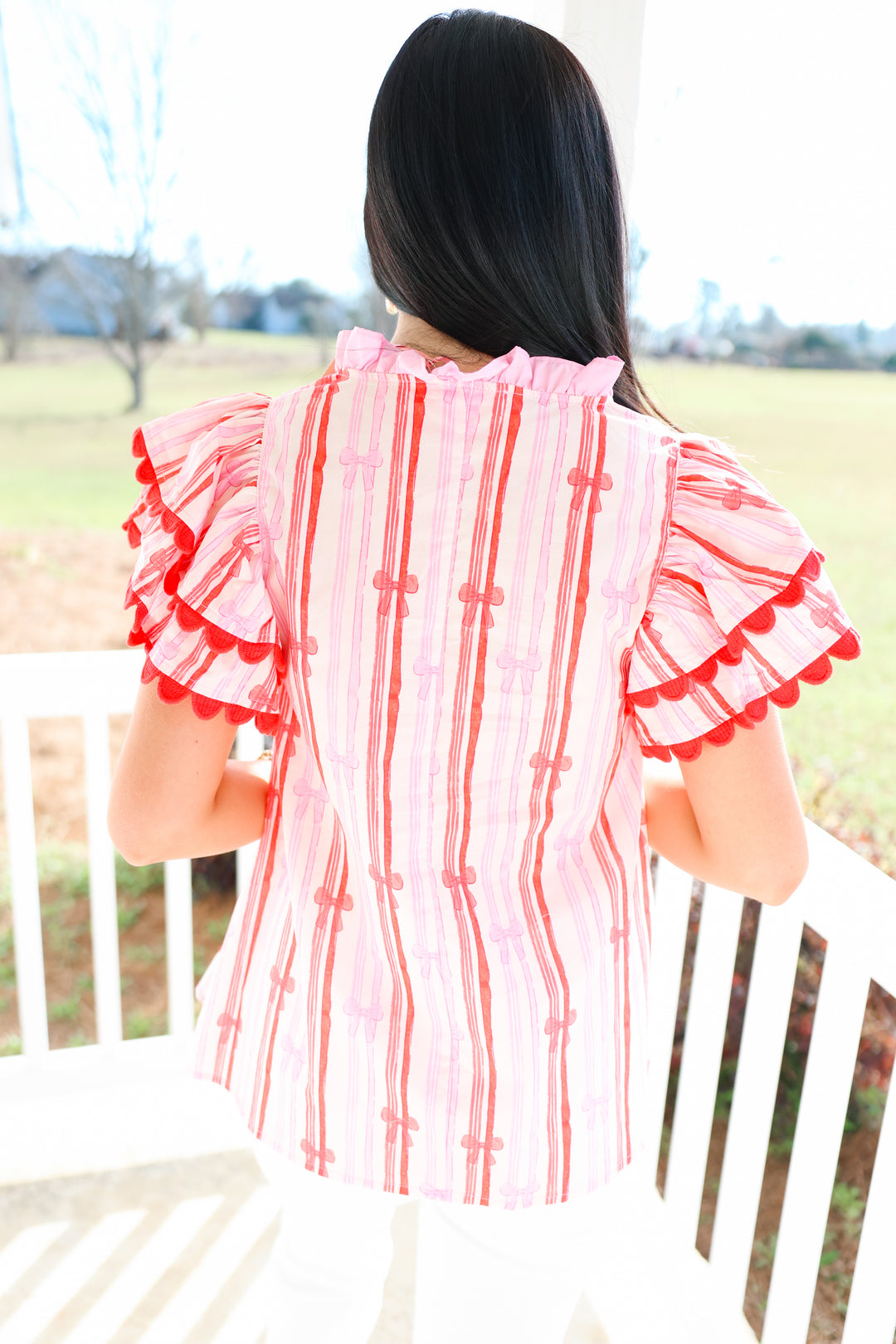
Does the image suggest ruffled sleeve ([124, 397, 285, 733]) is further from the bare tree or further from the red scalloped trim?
the bare tree

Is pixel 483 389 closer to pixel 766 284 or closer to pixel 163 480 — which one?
pixel 163 480

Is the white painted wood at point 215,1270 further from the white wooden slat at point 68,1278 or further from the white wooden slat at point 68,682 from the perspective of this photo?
the white wooden slat at point 68,682

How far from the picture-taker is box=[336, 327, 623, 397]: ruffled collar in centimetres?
65

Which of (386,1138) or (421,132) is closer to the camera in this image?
(421,132)

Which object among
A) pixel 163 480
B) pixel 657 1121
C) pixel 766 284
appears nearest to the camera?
pixel 163 480

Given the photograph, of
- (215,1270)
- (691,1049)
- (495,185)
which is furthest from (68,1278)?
(495,185)

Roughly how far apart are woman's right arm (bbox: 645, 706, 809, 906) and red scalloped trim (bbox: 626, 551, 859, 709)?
0.05 meters

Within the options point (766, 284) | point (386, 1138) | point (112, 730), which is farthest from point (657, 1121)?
point (112, 730)

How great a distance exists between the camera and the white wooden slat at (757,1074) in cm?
124

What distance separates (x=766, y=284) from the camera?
132 inches

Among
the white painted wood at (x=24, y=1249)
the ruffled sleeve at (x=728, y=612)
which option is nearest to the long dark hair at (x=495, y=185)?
the ruffled sleeve at (x=728, y=612)

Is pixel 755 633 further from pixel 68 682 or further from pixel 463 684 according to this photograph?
pixel 68 682

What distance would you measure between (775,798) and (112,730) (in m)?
4.07

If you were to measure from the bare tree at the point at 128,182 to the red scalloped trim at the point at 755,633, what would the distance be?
336 cm
